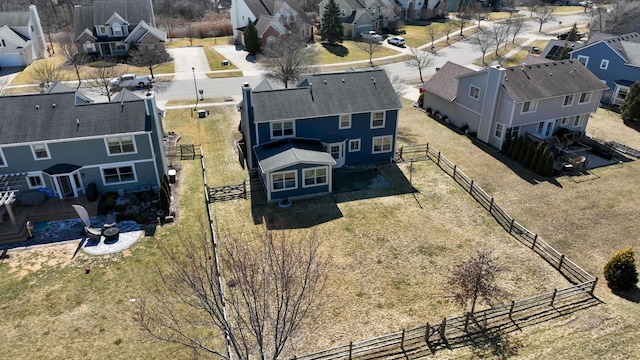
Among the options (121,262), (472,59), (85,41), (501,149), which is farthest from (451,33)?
(121,262)

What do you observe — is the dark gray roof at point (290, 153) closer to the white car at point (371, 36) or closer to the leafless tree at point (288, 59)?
the leafless tree at point (288, 59)

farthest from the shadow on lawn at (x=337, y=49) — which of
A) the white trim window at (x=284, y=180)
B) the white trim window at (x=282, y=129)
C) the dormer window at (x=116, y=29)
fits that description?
the white trim window at (x=284, y=180)

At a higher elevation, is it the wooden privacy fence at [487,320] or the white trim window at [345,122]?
the white trim window at [345,122]

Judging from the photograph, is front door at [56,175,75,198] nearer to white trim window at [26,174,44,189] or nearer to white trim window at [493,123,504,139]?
white trim window at [26,174,44,189]

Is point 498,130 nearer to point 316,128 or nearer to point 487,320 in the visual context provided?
point 316,128

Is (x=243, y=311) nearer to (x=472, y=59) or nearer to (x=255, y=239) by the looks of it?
(x=255, y=239)

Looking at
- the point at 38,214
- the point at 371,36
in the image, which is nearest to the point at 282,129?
the point at 38,214
